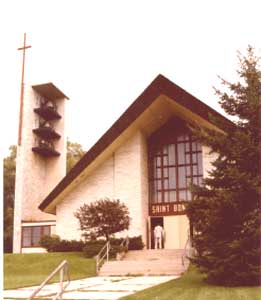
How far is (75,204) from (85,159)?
334 centimetres

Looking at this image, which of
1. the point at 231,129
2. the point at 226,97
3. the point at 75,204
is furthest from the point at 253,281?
the point at 75,204

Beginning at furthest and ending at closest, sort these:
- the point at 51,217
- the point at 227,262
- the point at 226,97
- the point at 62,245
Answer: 1. the point at 51,217
2. the point at 62,245
3. the point at 226,97
4. the point at 227,262

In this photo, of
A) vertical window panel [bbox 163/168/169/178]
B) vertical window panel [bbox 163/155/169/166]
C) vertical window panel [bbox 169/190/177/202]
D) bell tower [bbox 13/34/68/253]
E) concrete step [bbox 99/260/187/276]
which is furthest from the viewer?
bell tower [bbox 13/34/68/253]

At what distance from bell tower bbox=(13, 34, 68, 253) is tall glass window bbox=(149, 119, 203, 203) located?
27.4 ft

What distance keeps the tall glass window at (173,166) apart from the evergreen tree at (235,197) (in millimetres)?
15348

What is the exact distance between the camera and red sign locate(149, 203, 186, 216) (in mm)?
26109

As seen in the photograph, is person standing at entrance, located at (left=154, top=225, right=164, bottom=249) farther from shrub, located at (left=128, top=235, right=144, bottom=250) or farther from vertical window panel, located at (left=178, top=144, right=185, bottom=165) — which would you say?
vertical window panel, located at (left=178, top=144, right=185, bottom=165)

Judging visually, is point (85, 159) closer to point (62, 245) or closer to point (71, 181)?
point (71, 181)

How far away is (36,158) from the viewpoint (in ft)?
111

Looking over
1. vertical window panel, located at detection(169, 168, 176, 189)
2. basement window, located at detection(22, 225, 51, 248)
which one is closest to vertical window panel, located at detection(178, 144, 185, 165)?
vertical window panel, located at detection(169, 168, 176, 189)

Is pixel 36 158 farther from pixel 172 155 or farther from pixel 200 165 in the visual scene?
pixel 200 165

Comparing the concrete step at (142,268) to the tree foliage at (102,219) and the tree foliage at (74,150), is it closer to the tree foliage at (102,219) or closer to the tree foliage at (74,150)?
the tree foliage at (102,219)

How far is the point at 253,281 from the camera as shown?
10.0 m

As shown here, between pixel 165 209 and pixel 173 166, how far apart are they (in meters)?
2.64
